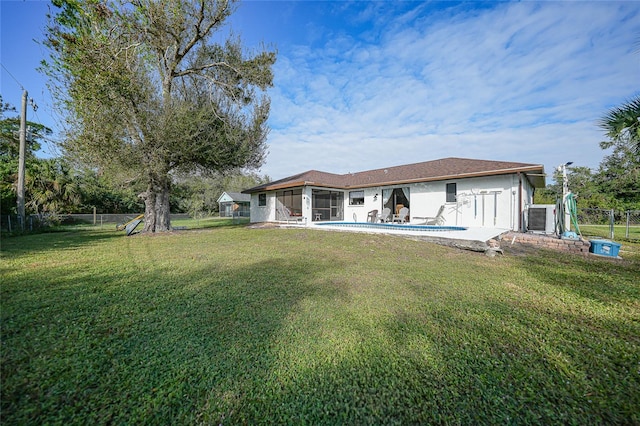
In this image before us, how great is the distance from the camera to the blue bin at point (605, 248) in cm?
684

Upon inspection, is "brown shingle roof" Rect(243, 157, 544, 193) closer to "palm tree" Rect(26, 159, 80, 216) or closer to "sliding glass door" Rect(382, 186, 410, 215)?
"sliding glass door" Rect(382, 186, 410, 215)

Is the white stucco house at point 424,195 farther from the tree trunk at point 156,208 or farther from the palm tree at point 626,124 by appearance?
the tree trunk at point 156,208

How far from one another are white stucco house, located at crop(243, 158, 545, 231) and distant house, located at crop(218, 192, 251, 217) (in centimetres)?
1938

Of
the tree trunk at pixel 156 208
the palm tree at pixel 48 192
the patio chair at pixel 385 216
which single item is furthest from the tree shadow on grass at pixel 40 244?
the patio chair at pixel 385 216

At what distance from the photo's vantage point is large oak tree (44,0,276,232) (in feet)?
29.3

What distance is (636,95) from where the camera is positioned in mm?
6023

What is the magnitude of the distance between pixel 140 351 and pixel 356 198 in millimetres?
15689

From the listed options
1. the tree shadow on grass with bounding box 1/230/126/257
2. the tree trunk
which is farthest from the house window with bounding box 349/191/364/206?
the tree shadow on grass with bounding box 1/230/126/257

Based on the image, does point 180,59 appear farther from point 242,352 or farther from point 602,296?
point 602,296

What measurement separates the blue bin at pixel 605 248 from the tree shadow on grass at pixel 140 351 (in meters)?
8.34

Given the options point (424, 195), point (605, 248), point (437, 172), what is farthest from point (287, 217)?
point (605, 248)

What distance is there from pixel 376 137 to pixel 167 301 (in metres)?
20.3

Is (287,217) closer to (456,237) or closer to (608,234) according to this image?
(456,237)

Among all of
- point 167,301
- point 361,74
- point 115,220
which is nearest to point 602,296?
Result: point 167,301
